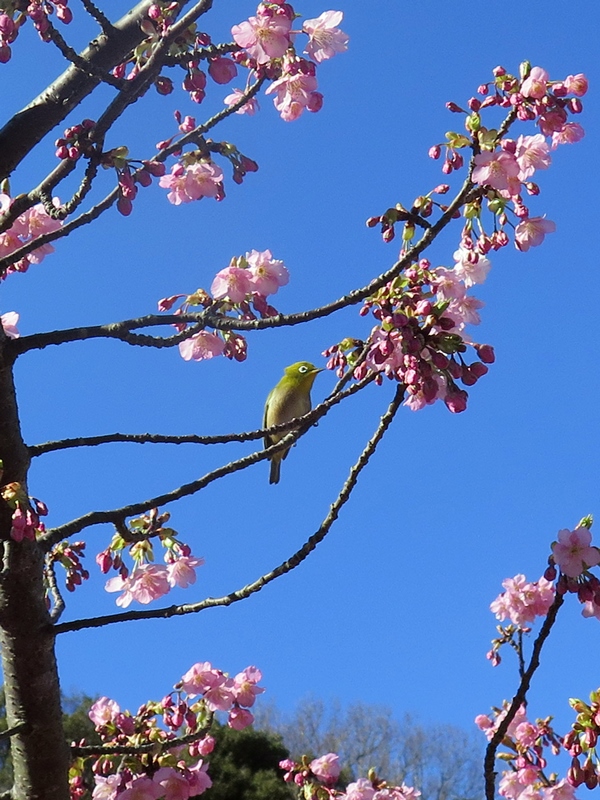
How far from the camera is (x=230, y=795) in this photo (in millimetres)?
8727

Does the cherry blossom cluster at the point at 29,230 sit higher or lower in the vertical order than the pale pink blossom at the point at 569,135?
higher

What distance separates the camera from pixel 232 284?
7.43 ft

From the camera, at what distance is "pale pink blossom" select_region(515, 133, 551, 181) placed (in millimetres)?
2100

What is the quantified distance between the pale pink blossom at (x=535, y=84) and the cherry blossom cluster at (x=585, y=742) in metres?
1.63

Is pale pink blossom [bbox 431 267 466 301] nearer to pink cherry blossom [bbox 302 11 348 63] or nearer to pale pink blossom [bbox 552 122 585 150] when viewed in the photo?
pale pink blossom [bbox 552 122 585 150]

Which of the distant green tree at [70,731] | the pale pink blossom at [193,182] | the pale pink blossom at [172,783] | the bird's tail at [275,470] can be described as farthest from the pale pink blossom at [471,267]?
the distant green tree at [70,731]

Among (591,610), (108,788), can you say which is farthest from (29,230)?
(591,610)

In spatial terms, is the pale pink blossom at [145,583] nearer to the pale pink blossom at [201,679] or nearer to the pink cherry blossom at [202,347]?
the pale pink blossom at [201,679]

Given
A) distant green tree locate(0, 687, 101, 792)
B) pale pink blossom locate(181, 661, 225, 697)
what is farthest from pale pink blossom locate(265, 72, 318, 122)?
distant green tree locate(0, 687, 101, 792)

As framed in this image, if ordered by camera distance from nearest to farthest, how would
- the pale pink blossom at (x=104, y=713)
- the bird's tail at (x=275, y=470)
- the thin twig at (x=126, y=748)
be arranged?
the thin twig at (x=126, y=748), the pale pink blossom at (x=104, y=713), the bird's tail at (x=275, y=470)

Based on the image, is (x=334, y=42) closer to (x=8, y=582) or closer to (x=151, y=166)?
(x=151, y=166)

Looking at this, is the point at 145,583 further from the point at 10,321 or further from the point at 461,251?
the point at 461,251

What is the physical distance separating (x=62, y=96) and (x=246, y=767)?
8.43m

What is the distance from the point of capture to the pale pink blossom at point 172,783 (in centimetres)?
243
